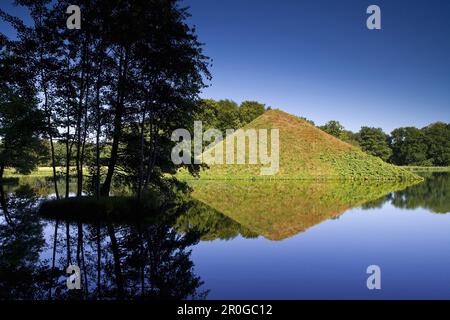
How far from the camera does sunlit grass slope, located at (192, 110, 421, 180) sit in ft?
167

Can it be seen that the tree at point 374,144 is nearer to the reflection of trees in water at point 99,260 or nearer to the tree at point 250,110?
the tree at point 250,110

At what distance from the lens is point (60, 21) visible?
16.4 m

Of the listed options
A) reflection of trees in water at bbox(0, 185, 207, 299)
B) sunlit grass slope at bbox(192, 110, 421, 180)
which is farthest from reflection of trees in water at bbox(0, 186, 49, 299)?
sunlit grass slope at bbox(192, 110, 421, 180)

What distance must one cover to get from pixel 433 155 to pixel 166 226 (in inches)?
4394

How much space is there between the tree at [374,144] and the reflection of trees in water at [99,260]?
93.0 meters

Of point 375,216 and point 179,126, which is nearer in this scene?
point 375,216

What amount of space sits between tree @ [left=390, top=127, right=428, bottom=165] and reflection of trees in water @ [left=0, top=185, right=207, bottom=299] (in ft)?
345

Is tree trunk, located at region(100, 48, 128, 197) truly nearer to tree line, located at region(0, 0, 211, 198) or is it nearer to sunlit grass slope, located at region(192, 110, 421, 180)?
tree line, located at region(0, 0, 211, 198)

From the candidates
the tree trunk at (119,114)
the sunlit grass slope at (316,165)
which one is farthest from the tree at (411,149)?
the tree trunk at (119,114)

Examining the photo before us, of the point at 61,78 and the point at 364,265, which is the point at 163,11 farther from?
the point at 364,265

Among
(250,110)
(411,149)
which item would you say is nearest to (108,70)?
(250,110)

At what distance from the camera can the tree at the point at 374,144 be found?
9600 cm
